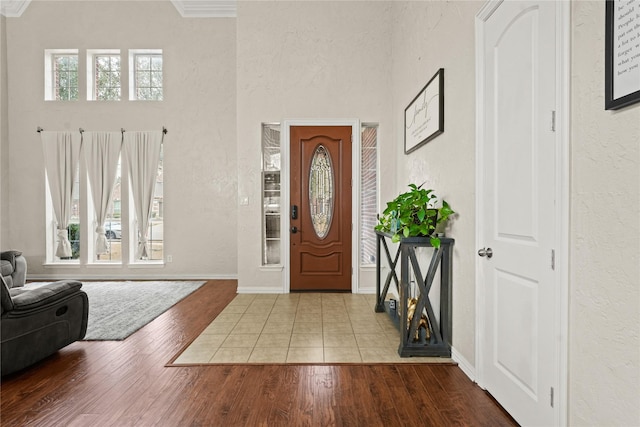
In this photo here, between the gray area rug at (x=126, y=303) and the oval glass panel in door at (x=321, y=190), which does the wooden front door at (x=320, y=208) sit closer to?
the oval glass panel in door at (x=321, y=190)

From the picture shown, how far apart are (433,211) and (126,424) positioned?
2.31 meters

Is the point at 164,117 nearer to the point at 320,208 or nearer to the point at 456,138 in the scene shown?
the point at 320,208

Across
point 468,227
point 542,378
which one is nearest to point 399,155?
point 468,227

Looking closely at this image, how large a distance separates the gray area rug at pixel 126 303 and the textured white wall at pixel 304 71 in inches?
40.1

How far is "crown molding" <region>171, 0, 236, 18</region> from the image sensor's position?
17.9ft

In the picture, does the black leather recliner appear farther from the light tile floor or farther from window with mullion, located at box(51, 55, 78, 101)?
window with mullion, located at box(51, 55, 78, 101)

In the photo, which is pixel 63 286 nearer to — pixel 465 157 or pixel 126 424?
pixel 126 424

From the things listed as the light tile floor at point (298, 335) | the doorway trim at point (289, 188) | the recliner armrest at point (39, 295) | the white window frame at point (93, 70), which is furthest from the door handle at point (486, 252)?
the white window frame at point (93, 70)

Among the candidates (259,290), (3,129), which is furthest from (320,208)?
(3,129)

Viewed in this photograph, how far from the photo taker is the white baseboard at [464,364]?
2284 millimetres

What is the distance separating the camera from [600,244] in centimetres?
130

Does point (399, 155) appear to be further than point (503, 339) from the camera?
Yes

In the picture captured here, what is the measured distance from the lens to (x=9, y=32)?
18.8 ft

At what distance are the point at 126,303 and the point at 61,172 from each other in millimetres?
2893
